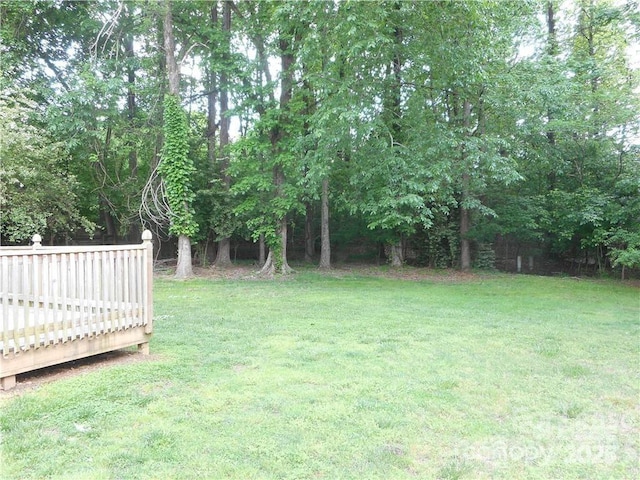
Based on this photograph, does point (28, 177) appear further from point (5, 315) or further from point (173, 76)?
point (5, 315)

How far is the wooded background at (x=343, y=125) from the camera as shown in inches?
388

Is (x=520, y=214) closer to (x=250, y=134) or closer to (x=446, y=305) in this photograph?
(x=446, y=305)

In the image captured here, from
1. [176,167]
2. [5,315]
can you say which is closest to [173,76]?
[176,167]

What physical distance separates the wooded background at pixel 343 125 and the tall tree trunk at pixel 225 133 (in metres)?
0.09

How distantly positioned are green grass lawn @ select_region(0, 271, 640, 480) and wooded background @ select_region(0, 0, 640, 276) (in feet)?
16.4

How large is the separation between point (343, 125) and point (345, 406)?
7.38 meters

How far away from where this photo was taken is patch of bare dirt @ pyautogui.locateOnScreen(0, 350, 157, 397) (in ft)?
11.2

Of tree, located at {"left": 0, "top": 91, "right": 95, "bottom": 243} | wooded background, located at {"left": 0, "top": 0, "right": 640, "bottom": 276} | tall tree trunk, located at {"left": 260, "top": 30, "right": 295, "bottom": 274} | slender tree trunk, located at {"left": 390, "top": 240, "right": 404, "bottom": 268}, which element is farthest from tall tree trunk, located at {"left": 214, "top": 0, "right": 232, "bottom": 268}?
slender tree trunk, located at {"left": 390, "top": 240, "right": 404, "bottom": 268}

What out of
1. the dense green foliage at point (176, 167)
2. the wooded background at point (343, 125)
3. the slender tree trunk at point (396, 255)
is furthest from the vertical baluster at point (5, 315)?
the slender tree trunk at point (396, 255)

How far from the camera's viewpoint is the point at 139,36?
49.5ft

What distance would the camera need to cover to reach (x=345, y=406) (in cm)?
312

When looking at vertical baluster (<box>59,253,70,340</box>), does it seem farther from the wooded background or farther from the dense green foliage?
the dense green foliage

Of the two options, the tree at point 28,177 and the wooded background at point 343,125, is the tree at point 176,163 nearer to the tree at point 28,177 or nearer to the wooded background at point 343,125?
the wooded background at point 343,125

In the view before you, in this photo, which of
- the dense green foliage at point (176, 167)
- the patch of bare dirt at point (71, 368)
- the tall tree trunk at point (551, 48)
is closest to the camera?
the patch of bare dirt at point (71, 368)
